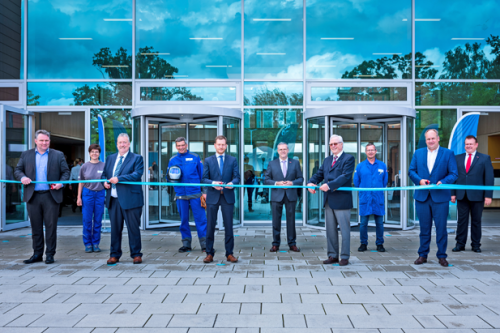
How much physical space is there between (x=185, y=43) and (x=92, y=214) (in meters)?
4.54

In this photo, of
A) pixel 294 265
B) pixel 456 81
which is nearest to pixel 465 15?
pixel 456 81

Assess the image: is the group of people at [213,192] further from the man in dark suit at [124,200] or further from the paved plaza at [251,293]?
the paved plaza at [251,293]

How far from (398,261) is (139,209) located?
3.41 metres

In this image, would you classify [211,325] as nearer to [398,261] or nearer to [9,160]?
[398,261]

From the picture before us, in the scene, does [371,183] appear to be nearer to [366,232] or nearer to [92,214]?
[366,232]

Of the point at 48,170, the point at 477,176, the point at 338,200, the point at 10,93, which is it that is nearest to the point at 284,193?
the point at 338,200

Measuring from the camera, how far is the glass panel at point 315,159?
8359 millimetres

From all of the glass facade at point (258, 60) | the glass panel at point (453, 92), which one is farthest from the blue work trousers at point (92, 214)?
the glass panel at point (453, 92)

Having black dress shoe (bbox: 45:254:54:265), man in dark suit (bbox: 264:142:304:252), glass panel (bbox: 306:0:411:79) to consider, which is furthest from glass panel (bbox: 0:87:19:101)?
glass panel (bbox: 306:0:411:79)

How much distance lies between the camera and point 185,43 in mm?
9008

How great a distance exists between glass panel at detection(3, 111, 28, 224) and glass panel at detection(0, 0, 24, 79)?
43.8 inches

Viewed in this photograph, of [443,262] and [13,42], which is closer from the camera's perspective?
[443,262]

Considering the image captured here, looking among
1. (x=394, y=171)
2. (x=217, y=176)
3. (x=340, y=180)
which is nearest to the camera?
(x=340, y=180)

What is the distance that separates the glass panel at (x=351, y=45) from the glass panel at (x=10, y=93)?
6.36 metres
